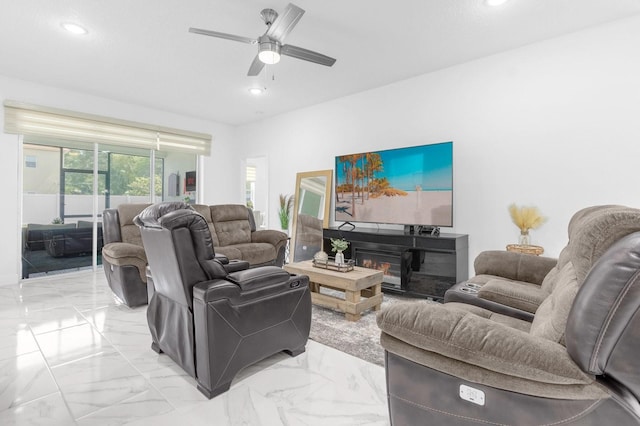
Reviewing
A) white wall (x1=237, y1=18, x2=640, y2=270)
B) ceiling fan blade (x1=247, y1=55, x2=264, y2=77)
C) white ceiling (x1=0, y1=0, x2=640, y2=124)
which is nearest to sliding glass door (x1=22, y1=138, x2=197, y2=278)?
white ceiling (x1=0, y1=0, x2=640, y2=124)

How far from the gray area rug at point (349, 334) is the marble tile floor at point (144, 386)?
104 millimetres

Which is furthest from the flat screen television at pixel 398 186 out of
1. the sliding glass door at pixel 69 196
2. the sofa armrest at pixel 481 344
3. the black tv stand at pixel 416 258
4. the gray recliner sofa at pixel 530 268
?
the sliding glass door at pixel 69 196

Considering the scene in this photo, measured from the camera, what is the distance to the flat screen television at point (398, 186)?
3.64 metres

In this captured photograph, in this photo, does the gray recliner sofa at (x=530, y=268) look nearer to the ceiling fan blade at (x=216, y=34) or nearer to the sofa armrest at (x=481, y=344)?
the sofa armrest at (x=481, y=344)

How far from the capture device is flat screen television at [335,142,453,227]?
364 centimetres

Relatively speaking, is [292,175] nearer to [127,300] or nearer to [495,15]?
[127,300]

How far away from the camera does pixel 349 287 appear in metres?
2.87

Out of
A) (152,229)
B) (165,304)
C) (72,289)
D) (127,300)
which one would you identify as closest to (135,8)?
(152,229)

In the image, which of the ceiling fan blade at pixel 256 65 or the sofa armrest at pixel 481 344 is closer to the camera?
the sofa armrest at pixel 481 344

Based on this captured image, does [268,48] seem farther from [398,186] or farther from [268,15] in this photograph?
[398,186]

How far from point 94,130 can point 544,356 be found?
5.98m

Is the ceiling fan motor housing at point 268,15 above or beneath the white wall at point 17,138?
above

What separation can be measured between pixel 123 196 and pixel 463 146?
5.32 meters

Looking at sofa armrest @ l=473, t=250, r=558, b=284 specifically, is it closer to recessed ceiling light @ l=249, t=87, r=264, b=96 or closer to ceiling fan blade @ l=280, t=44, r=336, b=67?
ceiling fan blade @ l=280, t=44, r=336, b=67
